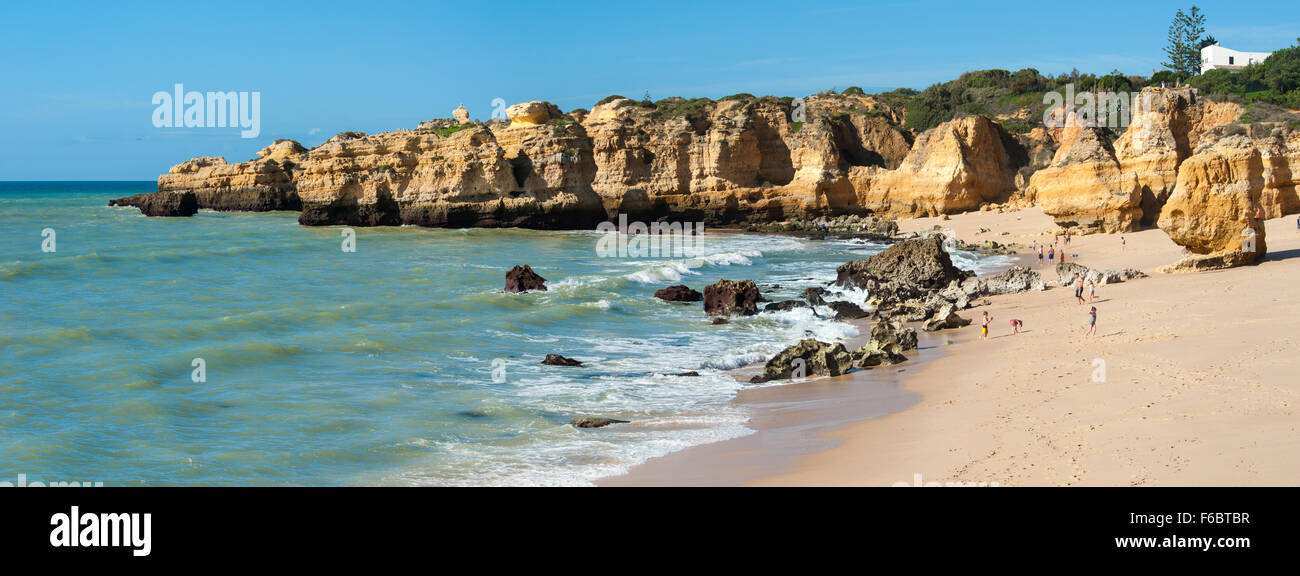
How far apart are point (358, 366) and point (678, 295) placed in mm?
9161

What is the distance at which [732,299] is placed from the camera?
19656mm

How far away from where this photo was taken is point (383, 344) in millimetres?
16031

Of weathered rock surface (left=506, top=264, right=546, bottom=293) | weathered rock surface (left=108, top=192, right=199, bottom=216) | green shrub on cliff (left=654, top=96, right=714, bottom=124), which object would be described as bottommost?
weathered rock surface (left=506, top=264, right=546, bottom=293)

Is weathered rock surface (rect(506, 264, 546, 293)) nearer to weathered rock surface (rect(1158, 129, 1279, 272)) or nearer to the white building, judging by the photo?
weathered rock surface (rect(1158, 129, 1279, 272))

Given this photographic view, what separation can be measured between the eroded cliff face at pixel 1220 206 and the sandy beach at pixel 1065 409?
213 centimetres

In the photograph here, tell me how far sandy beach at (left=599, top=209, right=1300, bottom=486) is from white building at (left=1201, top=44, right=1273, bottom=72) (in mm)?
65176

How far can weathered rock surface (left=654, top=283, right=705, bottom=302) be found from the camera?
71.5 feet

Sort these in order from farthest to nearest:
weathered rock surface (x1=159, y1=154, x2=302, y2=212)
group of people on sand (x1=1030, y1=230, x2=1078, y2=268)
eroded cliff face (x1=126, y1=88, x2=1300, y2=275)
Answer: weathered rock surface (x1=159, y1=154, x2=302, y2=212)
eroded cliff face (x1=126, y1=88, x2=1300, y2=275)
group of people on sand (x1=1030, y1=230, x2=1078, y2=268)

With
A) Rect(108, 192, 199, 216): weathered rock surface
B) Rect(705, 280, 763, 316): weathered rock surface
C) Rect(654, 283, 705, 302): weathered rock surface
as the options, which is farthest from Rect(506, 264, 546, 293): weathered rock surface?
Rect(108, 192, 199, 216): weathered rock surface

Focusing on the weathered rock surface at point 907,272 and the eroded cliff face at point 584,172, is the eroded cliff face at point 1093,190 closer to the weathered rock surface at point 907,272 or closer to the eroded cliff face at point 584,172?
the weathered rock surface at point 907,272

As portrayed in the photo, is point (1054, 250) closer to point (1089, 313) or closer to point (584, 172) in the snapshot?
point (1089, 313)

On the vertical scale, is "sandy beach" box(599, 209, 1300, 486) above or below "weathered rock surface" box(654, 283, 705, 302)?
below

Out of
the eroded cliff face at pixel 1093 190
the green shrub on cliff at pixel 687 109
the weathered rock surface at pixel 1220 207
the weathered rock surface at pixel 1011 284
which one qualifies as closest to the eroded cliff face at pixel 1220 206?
the weathered rock surface at pixel 1220 207
